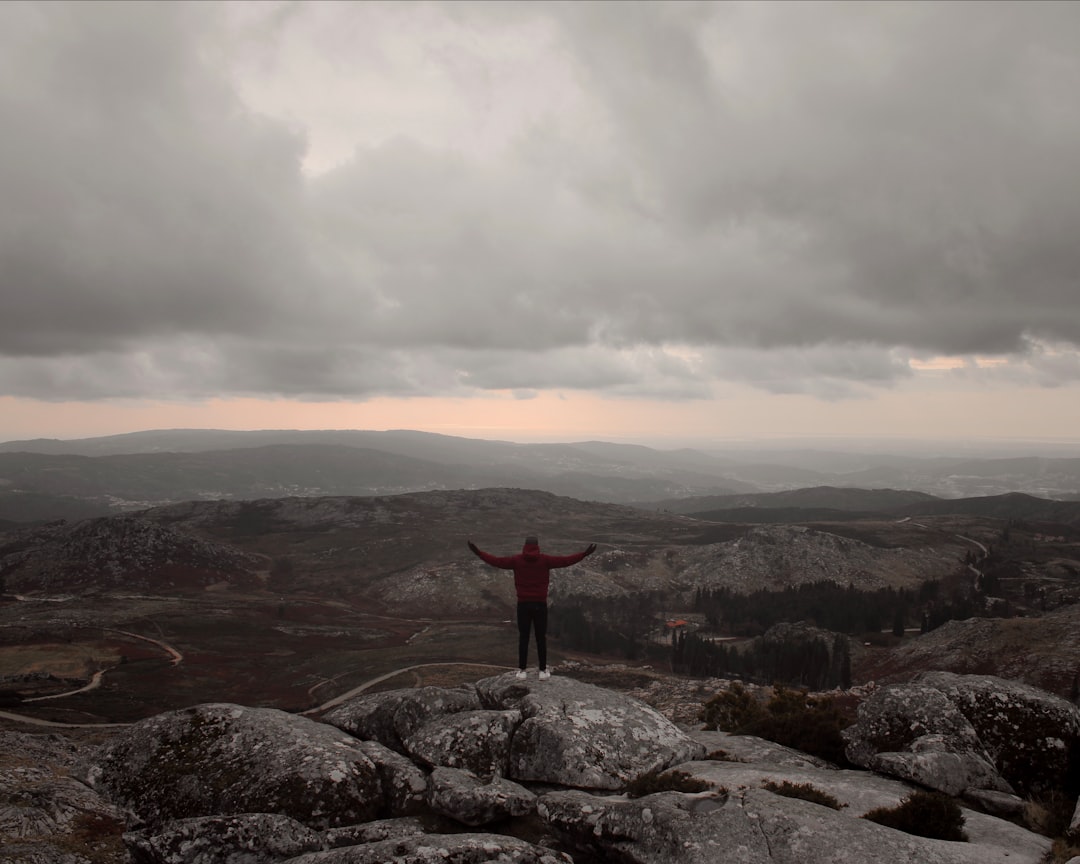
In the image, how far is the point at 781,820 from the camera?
13711 mm

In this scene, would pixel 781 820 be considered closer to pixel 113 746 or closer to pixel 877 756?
pixel 877 756

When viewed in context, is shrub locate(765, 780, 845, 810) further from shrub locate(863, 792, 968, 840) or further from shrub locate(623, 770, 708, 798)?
shrub locate(623, 770, 708, 798)

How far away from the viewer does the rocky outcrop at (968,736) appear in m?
18.7

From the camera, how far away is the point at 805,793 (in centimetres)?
1602

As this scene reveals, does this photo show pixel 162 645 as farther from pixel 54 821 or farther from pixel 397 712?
pixel 54 821

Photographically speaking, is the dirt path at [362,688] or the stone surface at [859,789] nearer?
the stone surface at [859,789]

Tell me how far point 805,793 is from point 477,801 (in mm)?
8799

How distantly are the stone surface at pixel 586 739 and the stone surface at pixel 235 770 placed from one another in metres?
5.08

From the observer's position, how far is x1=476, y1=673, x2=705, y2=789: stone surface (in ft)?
62.4

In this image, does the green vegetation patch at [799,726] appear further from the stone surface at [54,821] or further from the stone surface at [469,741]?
the stone surface at [54,821]

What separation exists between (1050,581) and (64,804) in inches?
9854

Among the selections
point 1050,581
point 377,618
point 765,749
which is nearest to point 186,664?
point 377,618

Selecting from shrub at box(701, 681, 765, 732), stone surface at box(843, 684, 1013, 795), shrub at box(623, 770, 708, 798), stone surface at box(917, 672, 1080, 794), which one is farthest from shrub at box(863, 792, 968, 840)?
shrub at box(701, 681, 765, 732)

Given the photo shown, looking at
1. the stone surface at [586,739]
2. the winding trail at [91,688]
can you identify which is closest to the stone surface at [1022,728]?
the stone surface at [586,739]
